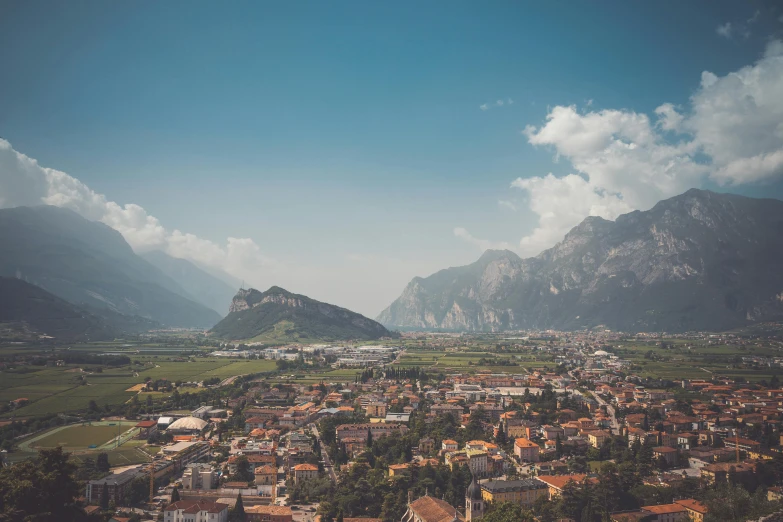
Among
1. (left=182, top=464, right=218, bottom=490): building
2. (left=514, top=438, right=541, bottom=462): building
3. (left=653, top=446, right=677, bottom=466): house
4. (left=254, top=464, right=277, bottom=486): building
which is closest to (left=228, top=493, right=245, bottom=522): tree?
(left=254, top=464, right=277, bottom=486): building

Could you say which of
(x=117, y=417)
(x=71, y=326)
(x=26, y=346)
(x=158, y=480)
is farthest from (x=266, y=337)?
(x=158, y=480)

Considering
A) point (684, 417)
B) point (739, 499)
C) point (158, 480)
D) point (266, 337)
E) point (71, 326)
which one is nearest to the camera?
point (739, 499)

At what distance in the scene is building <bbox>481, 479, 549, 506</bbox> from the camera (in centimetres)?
3238

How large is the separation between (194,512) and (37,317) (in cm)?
11234

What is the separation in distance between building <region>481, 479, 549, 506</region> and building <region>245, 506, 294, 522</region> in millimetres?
11359

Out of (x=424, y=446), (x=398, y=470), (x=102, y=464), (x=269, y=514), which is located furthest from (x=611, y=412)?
(x=102, y=464)

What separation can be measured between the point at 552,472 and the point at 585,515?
959cm

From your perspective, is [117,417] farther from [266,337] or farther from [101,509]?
[266,337]

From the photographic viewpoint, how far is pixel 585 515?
29.0m

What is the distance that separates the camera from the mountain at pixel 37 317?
11200 cm

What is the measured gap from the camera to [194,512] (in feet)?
97.3

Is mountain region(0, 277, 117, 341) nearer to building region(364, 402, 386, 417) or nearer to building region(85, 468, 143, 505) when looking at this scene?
building region(364, 402, 386, 417)

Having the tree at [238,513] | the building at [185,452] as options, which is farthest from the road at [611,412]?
the building at [185,452]

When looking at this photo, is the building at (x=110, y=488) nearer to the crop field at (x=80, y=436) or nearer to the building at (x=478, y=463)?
the crop field at (x=80, y=436)
